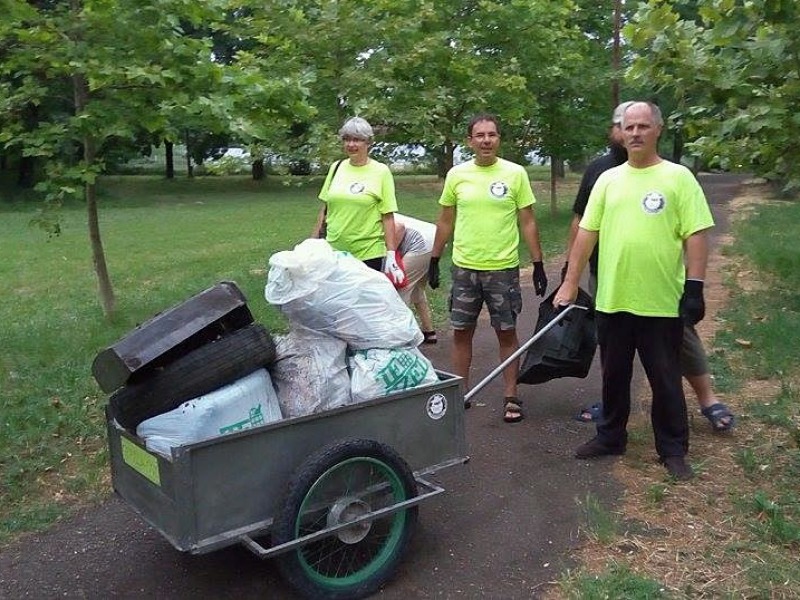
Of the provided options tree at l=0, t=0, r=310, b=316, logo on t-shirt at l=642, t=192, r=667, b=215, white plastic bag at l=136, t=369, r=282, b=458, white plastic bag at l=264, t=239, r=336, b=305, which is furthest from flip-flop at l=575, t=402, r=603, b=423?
tree at l=0, t=0, r=310, b=316

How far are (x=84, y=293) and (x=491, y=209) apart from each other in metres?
7.53

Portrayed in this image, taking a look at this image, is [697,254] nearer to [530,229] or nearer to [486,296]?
[530,229]

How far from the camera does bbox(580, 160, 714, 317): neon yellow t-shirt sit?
14.9 feet

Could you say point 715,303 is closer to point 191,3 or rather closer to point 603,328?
point 603,328

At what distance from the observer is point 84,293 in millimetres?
11508

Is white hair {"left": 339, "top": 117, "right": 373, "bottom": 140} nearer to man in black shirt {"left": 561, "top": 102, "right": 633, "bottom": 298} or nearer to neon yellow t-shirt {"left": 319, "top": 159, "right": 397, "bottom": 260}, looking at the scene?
neon yellow t-shirt {"left": 319, "top": 159, "right": 397, "bottom": 260}

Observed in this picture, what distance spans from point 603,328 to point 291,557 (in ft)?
7.47

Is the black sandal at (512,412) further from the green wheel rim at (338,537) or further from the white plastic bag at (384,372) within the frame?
the green wheel rim at (338,537)

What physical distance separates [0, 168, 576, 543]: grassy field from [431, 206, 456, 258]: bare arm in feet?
7.89

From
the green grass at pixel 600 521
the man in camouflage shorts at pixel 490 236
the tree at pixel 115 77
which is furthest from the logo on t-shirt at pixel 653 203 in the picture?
the tree at pixel 115 77

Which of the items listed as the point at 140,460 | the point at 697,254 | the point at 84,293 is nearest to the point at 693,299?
the point at 697,254

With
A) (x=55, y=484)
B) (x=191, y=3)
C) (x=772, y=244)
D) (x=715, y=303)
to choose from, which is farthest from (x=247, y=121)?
(x=772, y=244)

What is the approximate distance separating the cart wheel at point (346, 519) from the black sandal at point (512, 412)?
2.04 meters

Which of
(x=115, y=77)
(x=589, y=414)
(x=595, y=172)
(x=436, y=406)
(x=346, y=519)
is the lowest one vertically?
(x=589, y=414)
